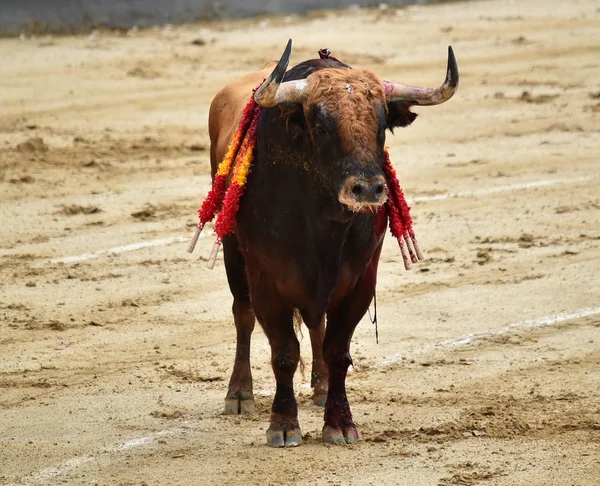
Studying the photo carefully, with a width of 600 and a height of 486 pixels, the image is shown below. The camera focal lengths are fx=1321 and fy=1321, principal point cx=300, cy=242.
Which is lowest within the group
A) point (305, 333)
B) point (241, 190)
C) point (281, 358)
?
point (305, 333)

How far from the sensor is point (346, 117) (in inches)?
253

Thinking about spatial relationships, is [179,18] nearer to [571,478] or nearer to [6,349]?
[6,349]

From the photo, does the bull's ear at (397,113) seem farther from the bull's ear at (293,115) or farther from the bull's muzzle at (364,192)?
the bull's muzzle at (364,192)

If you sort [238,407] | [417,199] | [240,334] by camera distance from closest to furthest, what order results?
[238,407], [240,334], [417,199]

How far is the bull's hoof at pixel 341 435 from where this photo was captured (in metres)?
6.96

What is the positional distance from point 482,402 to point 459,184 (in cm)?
515

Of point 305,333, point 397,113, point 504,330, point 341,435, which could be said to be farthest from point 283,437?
point 504,330

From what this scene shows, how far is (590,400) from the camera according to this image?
7520 millimetres

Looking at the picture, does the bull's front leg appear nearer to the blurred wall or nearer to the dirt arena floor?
the dirt arena floor

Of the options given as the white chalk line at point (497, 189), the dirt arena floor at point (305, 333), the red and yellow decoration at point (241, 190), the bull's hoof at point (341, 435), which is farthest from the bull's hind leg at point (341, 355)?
the white chalk line at point (497, 189)

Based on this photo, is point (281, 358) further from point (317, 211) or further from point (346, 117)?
point (346, 117)

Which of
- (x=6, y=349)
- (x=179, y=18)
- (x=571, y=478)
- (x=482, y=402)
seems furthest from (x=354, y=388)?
(x=179, y=18)

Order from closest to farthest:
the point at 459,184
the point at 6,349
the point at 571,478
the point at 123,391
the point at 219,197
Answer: the point at 571,478
the point at 219,197
the point at 123,391
the point at 6,349
the point at 459,184

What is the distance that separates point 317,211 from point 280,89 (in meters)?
0.64
